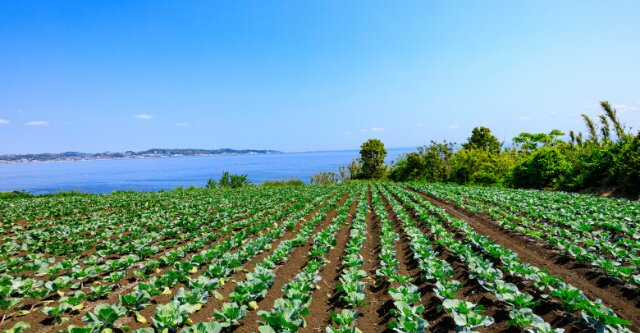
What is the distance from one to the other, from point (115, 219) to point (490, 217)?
1447 centimetres

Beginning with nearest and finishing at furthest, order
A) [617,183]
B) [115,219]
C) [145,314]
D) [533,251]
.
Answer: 1. [145,314]
2. [533,251]
3. [115,219]
4. [617,183]

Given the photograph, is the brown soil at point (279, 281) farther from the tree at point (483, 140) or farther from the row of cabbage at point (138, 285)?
the tree at point (483, 140)

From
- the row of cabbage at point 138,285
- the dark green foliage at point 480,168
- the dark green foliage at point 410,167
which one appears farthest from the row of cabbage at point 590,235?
the dark green foliage at point 410,167

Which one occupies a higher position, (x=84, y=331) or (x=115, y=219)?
(x=84, y=331)

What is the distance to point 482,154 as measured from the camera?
91.2 feet

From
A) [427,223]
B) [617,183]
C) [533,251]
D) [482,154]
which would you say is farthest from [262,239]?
[482,154]

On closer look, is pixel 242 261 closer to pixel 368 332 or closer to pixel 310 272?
pixel 310 272

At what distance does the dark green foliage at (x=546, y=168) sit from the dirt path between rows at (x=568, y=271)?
1529 cm

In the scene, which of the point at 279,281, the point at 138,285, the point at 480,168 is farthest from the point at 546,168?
the point at 138,285

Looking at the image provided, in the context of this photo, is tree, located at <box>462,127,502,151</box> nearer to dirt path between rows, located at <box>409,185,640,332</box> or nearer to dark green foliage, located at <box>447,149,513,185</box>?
dark green foliage, located at <box>447,149,513,185</box>

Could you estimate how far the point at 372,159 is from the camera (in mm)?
41156

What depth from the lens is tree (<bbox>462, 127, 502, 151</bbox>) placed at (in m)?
39.6

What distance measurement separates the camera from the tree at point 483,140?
39594 mm

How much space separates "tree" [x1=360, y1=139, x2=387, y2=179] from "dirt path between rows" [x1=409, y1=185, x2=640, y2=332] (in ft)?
107
